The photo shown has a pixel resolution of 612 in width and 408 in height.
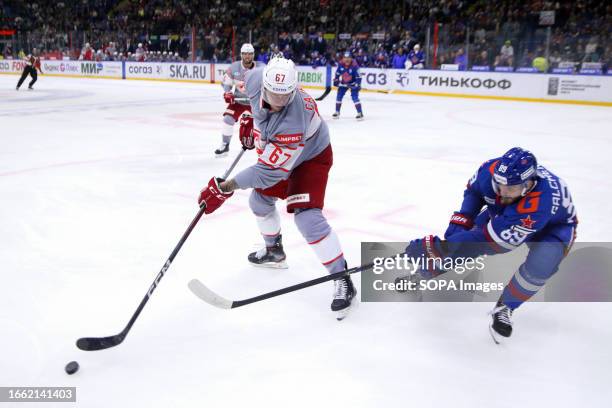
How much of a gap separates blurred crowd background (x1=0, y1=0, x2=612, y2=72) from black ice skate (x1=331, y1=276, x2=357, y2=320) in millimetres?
11006

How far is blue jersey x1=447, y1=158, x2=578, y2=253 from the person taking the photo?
2152mm

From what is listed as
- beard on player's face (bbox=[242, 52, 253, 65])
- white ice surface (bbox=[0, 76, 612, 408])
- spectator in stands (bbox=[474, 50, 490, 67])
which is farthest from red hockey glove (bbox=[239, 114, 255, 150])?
spectator in stands (bbox=[474, 50, 490, 67])

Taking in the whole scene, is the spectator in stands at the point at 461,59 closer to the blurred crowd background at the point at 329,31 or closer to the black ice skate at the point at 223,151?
the blurred crowd background at the point at 329,31

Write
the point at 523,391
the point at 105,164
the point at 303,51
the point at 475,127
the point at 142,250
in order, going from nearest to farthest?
1. the point at 523,391
2. the point at 142,250
3. the point at 105,164
4. the point at 475,127
5. the point at 303,51

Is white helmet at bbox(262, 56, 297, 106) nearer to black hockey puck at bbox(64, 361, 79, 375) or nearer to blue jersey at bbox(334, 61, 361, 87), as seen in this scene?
black hockey puck at bbox(64, 361, 79, 375)

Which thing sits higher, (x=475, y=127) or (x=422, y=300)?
(x=475, y=127)

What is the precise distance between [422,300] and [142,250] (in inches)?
63.9

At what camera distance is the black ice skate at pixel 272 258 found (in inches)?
122

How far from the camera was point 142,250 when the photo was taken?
3.33 meters

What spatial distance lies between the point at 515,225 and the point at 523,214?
0.17 ft

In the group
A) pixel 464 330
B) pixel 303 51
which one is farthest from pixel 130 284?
pixel 303 51

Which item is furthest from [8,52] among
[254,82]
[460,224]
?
[460,224]

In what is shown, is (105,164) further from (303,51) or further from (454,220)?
(303,51)

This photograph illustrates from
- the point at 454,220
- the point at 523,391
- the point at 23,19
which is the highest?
the point at 23,19
